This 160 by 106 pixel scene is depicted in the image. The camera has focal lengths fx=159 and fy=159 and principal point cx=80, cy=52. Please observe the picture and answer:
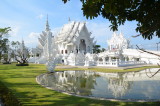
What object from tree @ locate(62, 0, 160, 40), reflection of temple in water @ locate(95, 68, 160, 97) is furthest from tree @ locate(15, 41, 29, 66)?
tree @ locate(62, 0, 160, 40)

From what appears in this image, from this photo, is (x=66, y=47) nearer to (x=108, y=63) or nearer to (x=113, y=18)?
(x=108, y=63)

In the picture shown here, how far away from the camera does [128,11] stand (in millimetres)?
5895

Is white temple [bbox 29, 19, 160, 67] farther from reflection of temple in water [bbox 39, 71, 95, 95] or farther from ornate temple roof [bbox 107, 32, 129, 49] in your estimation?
reflection of temple in water [bbox 39, 71, 95, 95]

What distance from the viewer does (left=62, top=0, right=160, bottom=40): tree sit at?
4.87 meters

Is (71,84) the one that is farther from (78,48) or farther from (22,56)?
(22,56)

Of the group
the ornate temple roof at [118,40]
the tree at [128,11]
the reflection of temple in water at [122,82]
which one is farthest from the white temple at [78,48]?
the tree at [128,11]

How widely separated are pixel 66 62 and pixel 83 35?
10.8m

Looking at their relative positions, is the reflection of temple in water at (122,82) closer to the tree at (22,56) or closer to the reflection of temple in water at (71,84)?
the reflection of temple in water at (71,84)

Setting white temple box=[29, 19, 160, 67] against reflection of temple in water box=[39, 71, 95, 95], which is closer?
reflection of temple in water box=[39, 71, 95, 95]

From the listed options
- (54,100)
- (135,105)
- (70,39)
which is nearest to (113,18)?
(135,105)

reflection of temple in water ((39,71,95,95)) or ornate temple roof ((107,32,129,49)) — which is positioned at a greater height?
ornate temple roof ((107,32,129,49))

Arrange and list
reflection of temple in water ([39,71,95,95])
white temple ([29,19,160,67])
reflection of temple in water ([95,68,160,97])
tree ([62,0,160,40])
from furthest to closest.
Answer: white temple ([29,19,160,67]) < reflection of temple in water ([39,71,95,95]) < reflection of temple in water ([95,68,160,97]) < tree ([62,0,160,40])

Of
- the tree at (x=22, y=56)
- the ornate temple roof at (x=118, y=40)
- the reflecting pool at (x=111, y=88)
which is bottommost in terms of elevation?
the reflecting pool at (x=111, y=88)

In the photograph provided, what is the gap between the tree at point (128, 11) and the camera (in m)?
4.87
